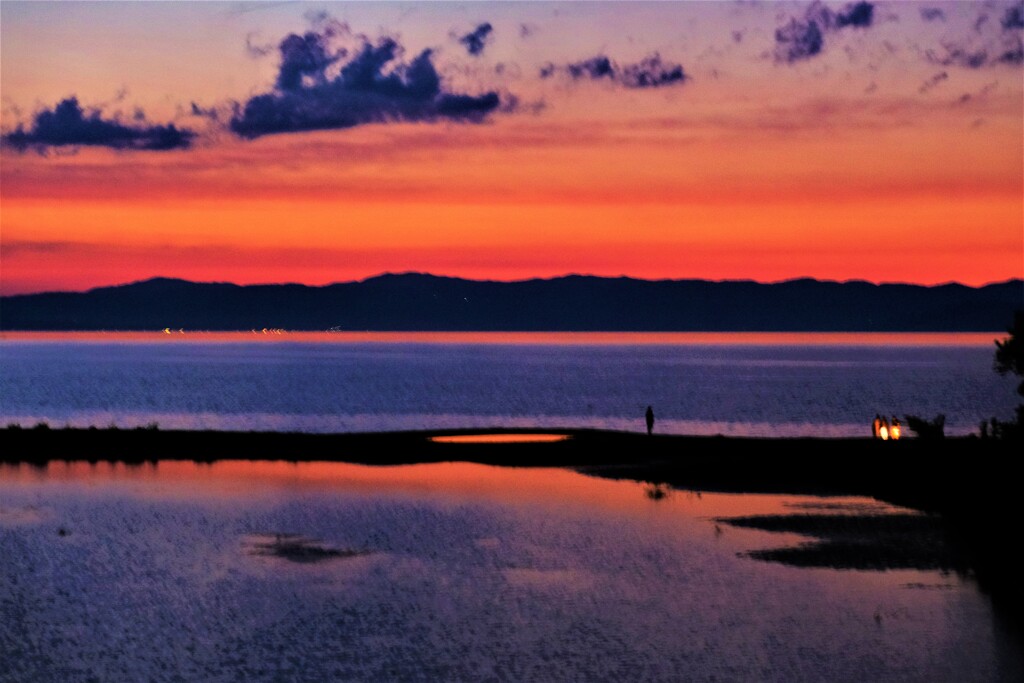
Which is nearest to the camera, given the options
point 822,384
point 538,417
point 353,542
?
point 353,542

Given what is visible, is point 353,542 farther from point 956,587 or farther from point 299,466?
point 299,466

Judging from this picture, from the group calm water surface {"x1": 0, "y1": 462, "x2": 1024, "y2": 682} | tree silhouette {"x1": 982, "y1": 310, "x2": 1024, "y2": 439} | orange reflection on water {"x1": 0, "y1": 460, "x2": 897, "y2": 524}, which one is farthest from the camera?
orange reflection on water {"x1": 0, "y1": 460, "x2": 897, "y2": 524}

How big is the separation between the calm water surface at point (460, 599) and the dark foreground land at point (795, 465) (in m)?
1.84

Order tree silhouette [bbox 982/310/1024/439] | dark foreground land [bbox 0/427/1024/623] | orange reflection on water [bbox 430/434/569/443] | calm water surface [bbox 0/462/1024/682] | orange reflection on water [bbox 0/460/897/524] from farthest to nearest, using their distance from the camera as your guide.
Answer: orange reflection on water [bbox 430/434/569/443] < orange reflection on water [bbox 0/460/897/524] < tree silhouette [bbox 982/310/1024/439] < dark foreground land [bbox 0/427/1024/623] < calm water surface [bbox 0/462/1024/682]

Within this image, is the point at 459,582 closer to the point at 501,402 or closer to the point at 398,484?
the point at 398,484

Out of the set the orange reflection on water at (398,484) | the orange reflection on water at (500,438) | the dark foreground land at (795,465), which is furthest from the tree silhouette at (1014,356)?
the orange reflection on water at (500,438)

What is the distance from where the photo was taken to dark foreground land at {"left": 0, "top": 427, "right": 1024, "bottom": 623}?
36562 millimetres

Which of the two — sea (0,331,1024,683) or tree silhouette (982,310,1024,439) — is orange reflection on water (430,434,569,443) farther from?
tree silhouette (982,310,1024,439)

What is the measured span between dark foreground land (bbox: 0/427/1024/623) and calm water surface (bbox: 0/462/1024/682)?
6.04 ft

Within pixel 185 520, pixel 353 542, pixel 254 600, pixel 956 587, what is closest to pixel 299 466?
pixel 185 520

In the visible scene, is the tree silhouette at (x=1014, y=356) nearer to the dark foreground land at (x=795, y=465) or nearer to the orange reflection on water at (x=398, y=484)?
the dark foreground land at (x=795, y=465)

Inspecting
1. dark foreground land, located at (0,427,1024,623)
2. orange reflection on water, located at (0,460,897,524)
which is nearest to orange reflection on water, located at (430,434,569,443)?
dark foreground land, located at (0,427,1024,623)

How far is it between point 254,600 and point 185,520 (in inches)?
534

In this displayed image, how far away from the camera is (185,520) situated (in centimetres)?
4347
